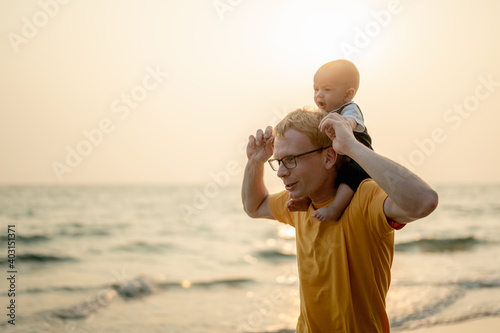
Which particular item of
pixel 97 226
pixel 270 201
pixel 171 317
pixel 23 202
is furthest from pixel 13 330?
pixel 23 202

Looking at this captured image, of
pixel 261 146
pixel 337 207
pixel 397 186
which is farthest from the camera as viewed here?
pixel 261 146

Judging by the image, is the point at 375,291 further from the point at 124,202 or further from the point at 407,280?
the point at 124,202

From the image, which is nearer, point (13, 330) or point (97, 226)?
point (13, 330)

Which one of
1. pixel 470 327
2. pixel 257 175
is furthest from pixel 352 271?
pixel 470 327

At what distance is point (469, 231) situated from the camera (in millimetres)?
21375

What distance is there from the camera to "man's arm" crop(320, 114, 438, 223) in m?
2.25

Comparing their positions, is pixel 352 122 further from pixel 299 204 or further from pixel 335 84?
pixel 335 84

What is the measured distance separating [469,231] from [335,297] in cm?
2048

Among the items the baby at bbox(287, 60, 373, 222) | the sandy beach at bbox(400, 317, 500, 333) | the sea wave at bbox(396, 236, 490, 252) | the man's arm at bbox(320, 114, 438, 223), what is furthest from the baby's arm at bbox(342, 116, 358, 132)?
the sea wave at bbox(396, 236, 490, 252)

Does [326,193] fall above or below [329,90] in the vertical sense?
below

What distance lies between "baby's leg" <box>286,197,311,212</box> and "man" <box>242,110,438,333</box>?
4 centimetres

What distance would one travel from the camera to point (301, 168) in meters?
2.83

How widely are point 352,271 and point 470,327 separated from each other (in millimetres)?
5292

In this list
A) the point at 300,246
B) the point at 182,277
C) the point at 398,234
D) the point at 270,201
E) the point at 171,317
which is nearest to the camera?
the point at 300,246
